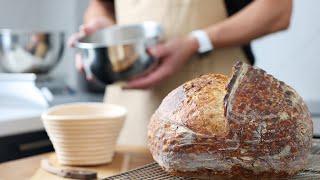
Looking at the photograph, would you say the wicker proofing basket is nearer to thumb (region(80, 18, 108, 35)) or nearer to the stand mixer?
thumb (region(80, 18, 108, 35))

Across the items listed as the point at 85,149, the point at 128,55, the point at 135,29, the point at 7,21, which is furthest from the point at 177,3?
the point at 7,21

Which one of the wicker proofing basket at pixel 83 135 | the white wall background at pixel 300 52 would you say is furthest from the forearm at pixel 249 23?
the white wall background at pixel 300 52

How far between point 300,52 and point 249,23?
22.1 inches

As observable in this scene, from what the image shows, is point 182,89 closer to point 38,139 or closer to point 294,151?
point 294,151

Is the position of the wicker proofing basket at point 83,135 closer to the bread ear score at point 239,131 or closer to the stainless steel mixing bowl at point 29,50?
the bread ear score at point 239,131

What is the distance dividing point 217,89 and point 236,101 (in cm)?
Result: 4

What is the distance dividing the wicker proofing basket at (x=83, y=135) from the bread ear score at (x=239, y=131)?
8.0 inches

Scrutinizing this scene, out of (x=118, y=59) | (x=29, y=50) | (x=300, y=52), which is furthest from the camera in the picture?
(x=300, y=52)

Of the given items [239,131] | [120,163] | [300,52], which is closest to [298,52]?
[300,52]

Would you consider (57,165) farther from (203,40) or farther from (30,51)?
(30,51)

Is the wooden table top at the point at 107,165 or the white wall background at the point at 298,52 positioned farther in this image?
the white wall background at the point at 298,52

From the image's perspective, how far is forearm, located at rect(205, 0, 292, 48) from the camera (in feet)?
3.78

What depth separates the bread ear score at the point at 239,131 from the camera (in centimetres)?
63

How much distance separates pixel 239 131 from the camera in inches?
24.5
